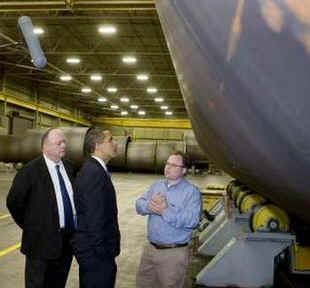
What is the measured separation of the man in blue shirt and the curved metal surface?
5.88 feet

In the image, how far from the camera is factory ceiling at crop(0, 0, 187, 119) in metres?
9.83

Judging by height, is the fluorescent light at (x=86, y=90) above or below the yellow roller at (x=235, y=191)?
above

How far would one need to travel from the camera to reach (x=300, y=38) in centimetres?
73

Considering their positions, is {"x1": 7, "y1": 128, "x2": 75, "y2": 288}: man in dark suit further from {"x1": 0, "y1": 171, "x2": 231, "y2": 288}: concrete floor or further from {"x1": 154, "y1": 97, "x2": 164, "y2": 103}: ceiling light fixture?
{"x1": 154, "y1": 97, "x2": 164, "y2": 103}: ceiling light fixture

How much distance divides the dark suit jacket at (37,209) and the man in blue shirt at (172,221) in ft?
2.02

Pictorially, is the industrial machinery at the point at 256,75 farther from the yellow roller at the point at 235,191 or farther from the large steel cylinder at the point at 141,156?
the large steel cylinder at the point at 141,156

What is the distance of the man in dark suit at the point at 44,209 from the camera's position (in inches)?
114

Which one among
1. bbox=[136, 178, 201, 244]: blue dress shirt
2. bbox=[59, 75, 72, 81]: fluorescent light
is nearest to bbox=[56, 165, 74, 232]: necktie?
bbox=[136, 178, 201, 244]: blue dress shirt

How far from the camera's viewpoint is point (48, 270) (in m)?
3.04

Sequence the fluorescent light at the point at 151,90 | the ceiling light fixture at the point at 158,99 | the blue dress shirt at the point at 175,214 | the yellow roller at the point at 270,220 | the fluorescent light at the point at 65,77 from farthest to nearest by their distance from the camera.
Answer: the ceiling light fixture at the point at 158,99
the fluorescent light at the point at 151,90
the fluorescent light at the point at 65,77
the yellow roller at the point at 270,220
the blue dress shirt at the point at 175,214

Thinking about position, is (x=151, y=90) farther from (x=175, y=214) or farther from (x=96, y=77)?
(x=175, y=214)

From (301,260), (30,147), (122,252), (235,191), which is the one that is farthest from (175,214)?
→ (30,147)

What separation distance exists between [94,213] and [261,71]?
2029 mm

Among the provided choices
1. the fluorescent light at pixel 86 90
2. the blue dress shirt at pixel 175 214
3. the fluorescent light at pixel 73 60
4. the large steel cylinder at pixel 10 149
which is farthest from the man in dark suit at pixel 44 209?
the fluorescent light at pixel 86 90
